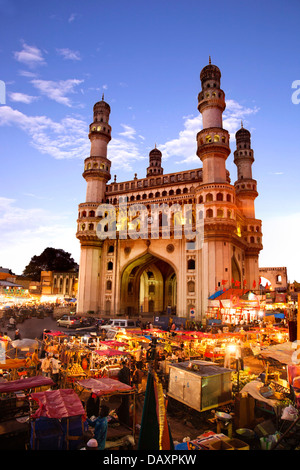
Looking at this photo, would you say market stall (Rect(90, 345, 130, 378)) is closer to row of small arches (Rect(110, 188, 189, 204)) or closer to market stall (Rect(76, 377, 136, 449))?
market stall (Rect(76, 377, 136, 449))

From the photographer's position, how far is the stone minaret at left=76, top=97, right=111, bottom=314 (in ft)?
136

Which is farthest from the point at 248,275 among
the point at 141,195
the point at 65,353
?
the point at 65,353

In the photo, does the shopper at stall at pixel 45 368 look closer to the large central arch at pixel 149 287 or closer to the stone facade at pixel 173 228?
the stone facade at pixel 173 228

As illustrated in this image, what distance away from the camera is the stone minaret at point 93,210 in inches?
1633

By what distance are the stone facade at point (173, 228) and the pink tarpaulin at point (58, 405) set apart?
88.4ft

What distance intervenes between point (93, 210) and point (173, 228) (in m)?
12.8

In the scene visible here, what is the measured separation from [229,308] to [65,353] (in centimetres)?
1932

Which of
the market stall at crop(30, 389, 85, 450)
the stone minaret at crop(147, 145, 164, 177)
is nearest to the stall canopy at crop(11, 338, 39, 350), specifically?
the market stall at crop(30, 389, 85, 450)

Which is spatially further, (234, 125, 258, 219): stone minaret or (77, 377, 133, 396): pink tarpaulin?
(234, 125, 258, 219): stone minaret

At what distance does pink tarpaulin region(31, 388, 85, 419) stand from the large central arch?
3453 cm

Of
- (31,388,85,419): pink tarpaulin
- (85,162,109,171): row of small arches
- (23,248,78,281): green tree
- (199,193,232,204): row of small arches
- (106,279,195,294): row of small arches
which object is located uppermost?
(85,162,109,171): row of small arches

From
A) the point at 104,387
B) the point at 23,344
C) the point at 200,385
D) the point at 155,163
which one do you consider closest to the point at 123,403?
the point at 104,387

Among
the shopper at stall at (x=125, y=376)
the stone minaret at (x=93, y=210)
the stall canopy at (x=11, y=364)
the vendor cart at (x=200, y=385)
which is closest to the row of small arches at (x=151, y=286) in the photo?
the stone minaret at (x=93, y=210)

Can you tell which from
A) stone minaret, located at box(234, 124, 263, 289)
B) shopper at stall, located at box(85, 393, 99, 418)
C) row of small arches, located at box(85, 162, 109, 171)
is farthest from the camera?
stone minaret, located at box(234, 124, 263, 289)
